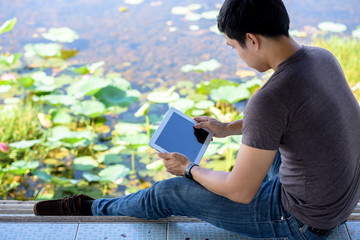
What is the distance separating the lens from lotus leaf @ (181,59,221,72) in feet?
9.50

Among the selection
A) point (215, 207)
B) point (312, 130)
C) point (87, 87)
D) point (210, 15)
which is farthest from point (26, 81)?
point (312, 130)

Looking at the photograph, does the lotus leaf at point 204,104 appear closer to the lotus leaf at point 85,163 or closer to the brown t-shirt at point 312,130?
the lotus leaf at point 85,163

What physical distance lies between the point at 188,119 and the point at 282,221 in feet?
1.49

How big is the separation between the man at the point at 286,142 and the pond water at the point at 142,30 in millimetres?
1865

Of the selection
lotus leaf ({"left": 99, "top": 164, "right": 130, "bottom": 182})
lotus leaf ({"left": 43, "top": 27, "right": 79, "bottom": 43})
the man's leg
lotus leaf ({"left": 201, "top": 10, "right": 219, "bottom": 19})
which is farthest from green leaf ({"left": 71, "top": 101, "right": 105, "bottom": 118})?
lotus leaf ({"left": 201, "top": 10, "right": 219, "bottom": 19})

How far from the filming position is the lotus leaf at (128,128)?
2.49 m

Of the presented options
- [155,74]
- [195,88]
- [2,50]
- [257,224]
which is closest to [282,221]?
[257,224]

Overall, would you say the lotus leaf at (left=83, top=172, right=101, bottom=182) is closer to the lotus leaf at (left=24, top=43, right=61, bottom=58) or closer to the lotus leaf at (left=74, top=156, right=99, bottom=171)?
the lotus leaf at (left=74, top=156, right=99, bottom=171)

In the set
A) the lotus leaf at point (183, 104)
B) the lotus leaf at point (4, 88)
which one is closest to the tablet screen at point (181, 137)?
the lotus leaf at point (183, 104)

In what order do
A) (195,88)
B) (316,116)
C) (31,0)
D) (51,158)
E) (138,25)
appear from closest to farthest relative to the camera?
(316,116), (51,158), (195,88), (138,25), (31,0)

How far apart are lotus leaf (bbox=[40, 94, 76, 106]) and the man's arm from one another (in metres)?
1.51

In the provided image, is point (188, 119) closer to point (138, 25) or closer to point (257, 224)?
point (257, 224)

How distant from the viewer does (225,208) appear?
1.22m

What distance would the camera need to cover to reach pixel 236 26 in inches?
41.2
